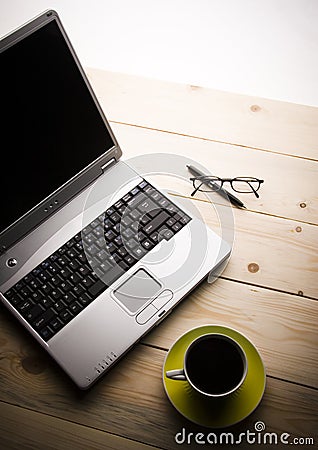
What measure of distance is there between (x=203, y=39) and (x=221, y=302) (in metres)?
0.83

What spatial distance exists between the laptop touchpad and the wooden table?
51 mm

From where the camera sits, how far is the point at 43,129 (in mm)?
915

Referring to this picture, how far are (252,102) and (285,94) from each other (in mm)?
331

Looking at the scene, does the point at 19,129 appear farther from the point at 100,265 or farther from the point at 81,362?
the point at 81,362

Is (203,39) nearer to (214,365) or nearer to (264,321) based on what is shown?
(264,321)

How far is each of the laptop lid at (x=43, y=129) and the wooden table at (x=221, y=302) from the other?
0.49 ft

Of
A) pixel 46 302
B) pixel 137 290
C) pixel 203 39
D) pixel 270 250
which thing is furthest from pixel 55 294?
pixel 203 39

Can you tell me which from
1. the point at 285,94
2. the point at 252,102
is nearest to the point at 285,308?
the point at 252,102

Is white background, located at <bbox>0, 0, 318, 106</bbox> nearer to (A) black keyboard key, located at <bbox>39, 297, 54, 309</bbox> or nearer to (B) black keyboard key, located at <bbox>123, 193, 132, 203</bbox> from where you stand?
(B) black keyboard key, located at <bbox>123, 193, 132, 203</bbox>

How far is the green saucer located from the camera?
2.84 ft

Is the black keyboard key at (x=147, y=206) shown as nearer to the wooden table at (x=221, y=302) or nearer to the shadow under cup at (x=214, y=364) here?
the wooden table at (x=221, y=302)

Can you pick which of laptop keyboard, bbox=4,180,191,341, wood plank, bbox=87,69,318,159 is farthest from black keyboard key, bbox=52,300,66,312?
wood plank, bbox=87,69,318,159

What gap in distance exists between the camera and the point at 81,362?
90 centimetres

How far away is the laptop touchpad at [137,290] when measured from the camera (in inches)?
37.1
